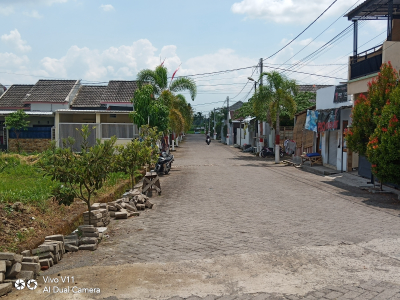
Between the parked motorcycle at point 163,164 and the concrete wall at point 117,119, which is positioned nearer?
the parked motorcycle at point 163,164

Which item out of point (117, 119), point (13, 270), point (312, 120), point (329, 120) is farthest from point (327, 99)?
point (13, 270)

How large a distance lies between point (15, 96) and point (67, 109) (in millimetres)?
11221

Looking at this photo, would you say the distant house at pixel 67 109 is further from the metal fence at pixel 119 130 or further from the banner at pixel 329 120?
the banner at pixel 329 120

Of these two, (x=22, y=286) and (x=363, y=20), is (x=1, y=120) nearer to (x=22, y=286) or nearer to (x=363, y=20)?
(x=363, y=20)

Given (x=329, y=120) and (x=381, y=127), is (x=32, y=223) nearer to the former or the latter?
(x=381, y=127)

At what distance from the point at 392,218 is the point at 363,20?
1174cm

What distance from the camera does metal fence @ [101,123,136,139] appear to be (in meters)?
28.6

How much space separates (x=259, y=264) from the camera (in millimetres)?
6305

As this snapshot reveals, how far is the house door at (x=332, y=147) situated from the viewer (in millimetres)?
21689

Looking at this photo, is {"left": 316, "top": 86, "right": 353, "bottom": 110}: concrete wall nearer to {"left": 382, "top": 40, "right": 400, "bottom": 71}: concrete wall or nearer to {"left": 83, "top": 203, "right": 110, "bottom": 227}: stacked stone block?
{"left": 382, "top": 40, "right": 400, "bottom": 71}: concrete wall

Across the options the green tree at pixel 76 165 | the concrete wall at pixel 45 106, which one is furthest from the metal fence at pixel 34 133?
the green tree at pixel 76 165

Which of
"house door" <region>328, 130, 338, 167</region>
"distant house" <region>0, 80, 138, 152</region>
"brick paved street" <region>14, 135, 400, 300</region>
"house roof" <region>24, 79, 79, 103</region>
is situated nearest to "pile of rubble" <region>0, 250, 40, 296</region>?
"brick paved street" <region>14, 135, 400, 300</region>

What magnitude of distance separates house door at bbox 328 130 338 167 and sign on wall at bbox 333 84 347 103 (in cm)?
167

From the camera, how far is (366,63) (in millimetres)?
17516
